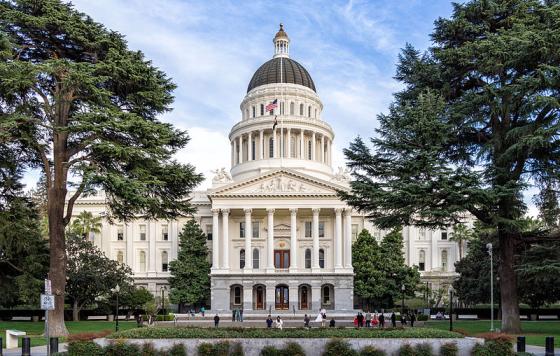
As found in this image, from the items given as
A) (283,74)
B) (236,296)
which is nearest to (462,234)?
(236,296)

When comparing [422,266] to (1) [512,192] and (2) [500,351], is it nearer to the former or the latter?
(1) [512,192]

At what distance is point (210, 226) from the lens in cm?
9094

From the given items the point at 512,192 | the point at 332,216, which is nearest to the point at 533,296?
the point at 512,192

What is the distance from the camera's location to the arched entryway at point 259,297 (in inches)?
3162

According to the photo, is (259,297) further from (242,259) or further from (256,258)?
(242,259)

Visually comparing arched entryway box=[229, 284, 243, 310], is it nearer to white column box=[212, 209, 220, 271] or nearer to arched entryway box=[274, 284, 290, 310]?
white column box=[212, 209, 220, 271]

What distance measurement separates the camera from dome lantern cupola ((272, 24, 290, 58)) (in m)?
104

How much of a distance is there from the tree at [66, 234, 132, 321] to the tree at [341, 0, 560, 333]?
36151mm

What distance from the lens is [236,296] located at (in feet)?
269

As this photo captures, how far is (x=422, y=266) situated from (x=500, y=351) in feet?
244

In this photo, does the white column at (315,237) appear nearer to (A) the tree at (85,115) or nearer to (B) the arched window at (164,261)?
(B) the arched window at (164,261)

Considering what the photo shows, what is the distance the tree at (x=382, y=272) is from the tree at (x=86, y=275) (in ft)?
91.2

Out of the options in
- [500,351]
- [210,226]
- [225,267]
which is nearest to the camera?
[500,351]

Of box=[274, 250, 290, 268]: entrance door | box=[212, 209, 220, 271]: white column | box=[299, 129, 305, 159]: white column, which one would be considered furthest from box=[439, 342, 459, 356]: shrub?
box=[299, 129, 305, 159]: white column
